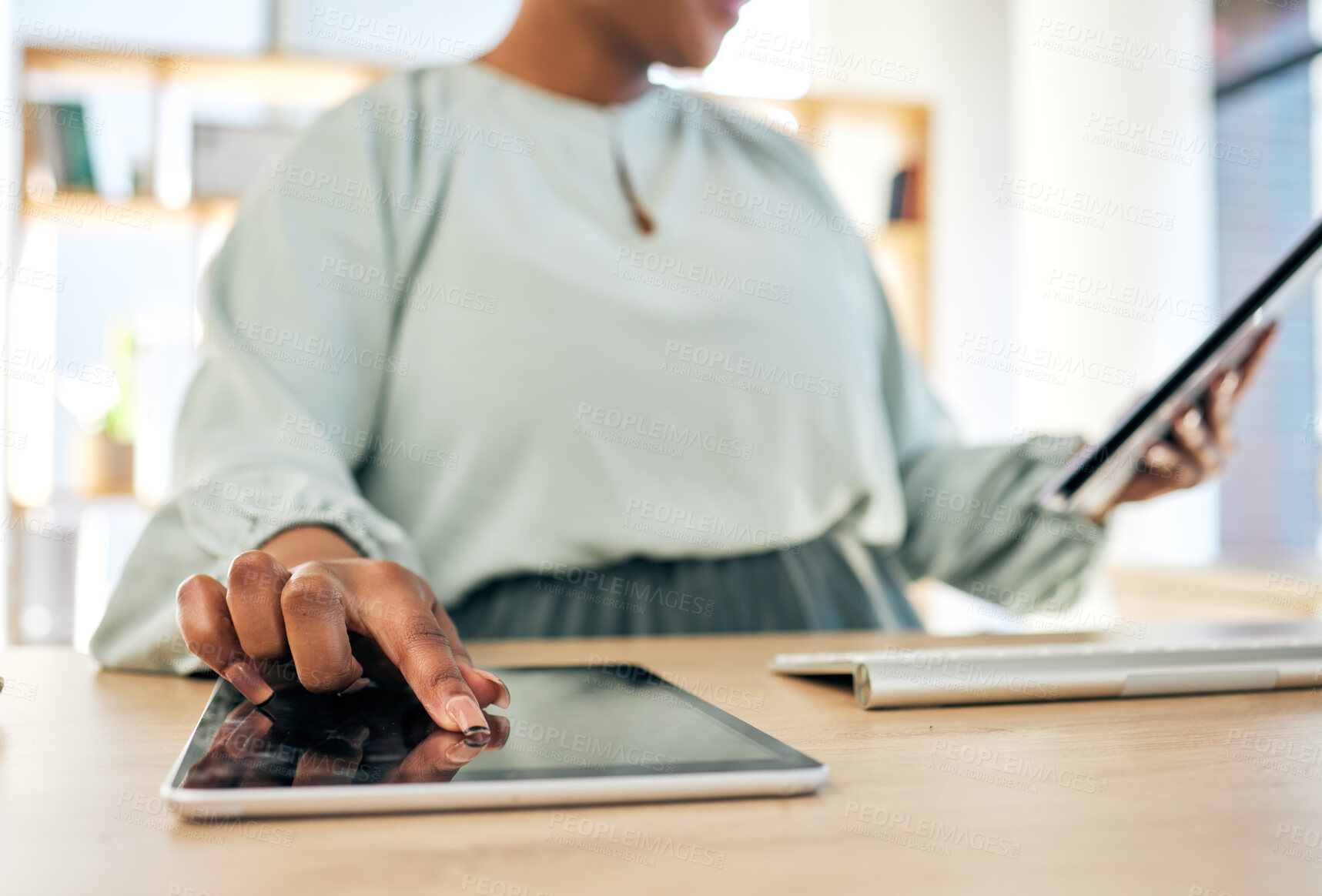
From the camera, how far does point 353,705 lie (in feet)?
1.36

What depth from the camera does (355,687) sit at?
0.45m

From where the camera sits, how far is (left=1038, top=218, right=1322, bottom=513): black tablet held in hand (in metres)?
0.58

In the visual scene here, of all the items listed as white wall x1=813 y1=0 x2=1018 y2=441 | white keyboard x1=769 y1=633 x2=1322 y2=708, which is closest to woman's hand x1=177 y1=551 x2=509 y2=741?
white keyboard x1=769 y1=633 x2=1322 y2=708

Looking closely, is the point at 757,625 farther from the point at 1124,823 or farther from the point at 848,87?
the point at 848,87

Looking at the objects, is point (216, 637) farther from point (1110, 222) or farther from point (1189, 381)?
point (1110, 222)

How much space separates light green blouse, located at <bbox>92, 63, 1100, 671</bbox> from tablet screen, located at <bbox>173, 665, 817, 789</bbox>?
282mm

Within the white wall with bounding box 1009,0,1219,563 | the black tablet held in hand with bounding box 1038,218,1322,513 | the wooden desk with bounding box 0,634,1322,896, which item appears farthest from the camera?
the white wall with bounding box 1009,0,1219,563

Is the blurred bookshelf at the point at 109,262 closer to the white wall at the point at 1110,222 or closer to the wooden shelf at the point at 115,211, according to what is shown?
the wooden shelf at the point at 115,211

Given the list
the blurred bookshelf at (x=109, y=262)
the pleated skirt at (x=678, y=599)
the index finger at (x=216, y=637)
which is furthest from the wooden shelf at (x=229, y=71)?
the index finger at (x=216, y=637)

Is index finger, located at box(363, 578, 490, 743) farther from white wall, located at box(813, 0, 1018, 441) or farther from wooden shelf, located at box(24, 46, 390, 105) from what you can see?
white wall, located at box(813, 0, 1018, 441)

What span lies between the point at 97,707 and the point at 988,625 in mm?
3463

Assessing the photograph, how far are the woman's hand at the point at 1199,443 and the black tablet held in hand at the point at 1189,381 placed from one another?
0.5 inches

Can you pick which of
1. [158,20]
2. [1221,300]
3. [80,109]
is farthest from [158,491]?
[1221,300]

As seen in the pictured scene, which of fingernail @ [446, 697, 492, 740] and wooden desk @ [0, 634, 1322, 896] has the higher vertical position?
wooden desk @ [0, 634, 1322, 896]
